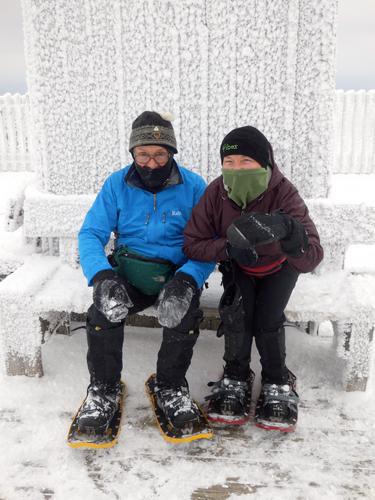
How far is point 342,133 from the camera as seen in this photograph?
9422 mm

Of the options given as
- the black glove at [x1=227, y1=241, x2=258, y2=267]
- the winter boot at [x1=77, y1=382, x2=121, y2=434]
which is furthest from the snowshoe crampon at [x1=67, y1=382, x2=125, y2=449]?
the black glove at [x1=227, y1=241, x2=258, y2=267]

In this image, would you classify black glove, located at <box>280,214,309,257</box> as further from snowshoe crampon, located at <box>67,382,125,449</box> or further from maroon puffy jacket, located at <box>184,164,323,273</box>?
snowshoe crampon, located at <box>67,382,125,449</box>

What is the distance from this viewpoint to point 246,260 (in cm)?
197

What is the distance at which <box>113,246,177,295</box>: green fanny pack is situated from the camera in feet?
7.27

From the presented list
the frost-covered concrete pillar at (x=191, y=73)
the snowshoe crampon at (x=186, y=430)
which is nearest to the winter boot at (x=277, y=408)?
the snowshoe crampon at (x=186, y=430)

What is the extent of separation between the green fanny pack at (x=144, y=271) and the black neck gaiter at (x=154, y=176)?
1.12 feet

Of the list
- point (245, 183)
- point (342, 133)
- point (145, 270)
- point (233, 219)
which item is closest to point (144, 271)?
point (145, 270)

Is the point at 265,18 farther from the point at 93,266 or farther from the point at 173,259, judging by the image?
the point at 93,266

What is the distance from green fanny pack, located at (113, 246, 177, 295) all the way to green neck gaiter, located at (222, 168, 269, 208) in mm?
481

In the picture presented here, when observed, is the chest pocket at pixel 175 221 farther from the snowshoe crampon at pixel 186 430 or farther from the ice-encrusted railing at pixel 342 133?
the ice-encrusted railing at pixel 342 133

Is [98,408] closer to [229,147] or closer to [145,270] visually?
[145,270]

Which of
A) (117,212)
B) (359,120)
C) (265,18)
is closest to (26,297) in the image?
(117,212)

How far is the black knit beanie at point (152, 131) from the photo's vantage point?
2.16 metres

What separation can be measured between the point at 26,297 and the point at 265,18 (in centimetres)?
194
